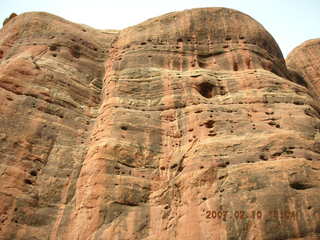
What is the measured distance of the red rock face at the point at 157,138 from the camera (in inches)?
324

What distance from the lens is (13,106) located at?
10727 mm

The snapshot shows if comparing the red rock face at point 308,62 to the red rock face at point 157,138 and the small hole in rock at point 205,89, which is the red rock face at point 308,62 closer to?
the red rock face at point 157,138


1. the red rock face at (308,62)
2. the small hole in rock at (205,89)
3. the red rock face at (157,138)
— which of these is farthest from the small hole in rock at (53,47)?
the red rock face at (308,62)

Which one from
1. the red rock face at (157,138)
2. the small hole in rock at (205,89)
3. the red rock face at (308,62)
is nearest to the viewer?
the red rock face at (157,138)

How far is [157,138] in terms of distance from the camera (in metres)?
10.7

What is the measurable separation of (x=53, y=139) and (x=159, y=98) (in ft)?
12.2

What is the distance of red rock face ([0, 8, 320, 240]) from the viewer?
824 cm
